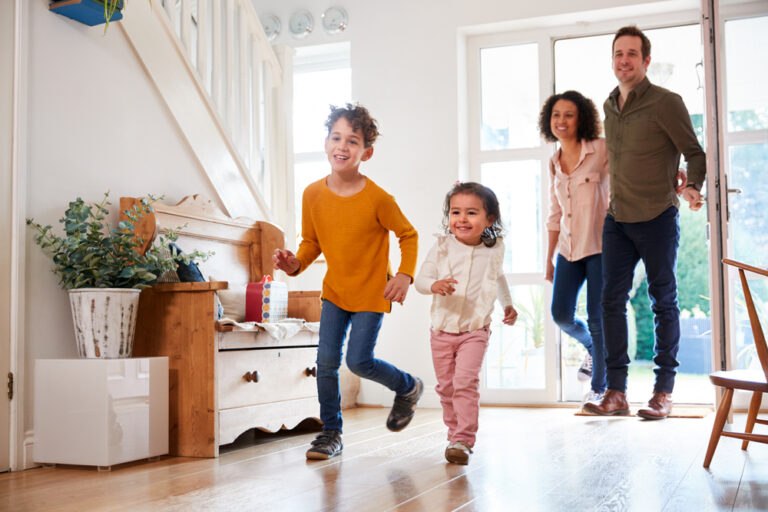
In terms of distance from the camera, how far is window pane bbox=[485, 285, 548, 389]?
4457mm

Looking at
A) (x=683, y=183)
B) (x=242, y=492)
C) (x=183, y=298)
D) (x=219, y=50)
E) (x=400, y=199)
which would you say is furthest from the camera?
(x=400, y=199)

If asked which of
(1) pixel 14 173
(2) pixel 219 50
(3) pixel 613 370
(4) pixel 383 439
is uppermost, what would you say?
(2) pixel 219 50

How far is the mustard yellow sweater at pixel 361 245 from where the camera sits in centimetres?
259

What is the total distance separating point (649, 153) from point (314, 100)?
8.33ft

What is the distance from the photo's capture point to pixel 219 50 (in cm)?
379

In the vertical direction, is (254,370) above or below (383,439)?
above

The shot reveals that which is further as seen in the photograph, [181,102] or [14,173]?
[181,102]

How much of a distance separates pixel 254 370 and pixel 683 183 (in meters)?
1.91

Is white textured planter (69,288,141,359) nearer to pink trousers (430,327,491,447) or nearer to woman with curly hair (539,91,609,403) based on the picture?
pink trousers (430,327,491,447)

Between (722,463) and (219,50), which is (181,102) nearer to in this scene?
(219,50)

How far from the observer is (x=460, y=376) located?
2.43 metres

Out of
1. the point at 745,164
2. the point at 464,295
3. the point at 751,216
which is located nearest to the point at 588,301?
the point at 751,216

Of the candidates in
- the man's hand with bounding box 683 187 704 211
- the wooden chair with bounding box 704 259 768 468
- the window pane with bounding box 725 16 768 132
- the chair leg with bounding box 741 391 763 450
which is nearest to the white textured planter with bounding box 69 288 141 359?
the wooden chair with bounding box 704 259 768 468

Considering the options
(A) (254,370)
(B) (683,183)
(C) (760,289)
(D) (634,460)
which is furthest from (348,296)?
(C) (760,289)
